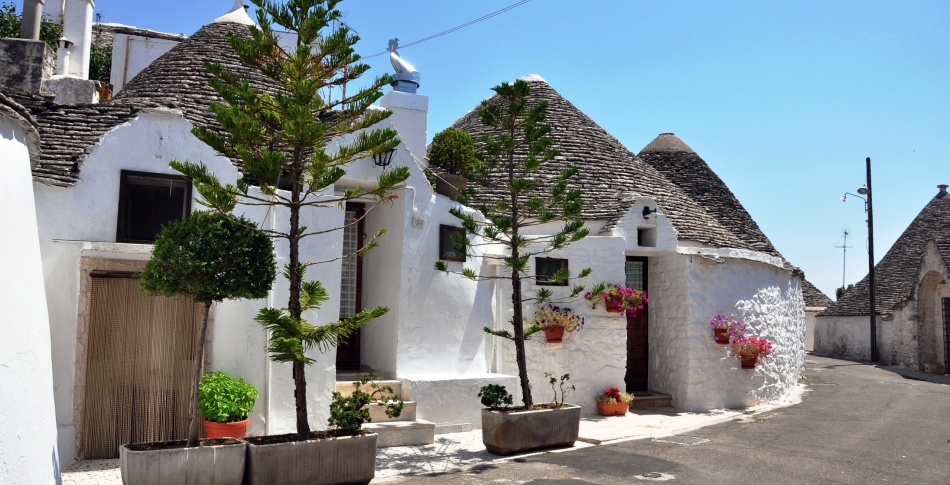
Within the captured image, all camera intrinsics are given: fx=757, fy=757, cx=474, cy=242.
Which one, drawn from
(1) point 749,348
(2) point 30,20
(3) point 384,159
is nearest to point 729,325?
(1) point 749,348

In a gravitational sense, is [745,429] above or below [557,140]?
below

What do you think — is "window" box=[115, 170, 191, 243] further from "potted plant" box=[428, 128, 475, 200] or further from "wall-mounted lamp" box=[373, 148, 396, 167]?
"potted plant" box=[428, 128, 475, 200]

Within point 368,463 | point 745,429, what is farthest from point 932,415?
point 368,463

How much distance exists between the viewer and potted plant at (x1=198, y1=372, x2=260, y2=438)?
8.72m

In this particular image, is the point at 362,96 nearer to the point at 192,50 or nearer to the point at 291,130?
the point at 291,130

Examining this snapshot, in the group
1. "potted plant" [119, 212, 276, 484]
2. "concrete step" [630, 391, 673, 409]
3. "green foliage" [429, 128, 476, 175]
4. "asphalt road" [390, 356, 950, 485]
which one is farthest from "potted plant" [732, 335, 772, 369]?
"potted plant" [119, 212, 276, 484]

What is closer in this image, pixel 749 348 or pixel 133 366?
pixel 133 366

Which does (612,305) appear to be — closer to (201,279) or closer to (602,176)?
(602,176)

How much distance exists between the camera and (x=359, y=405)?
28.9 ft

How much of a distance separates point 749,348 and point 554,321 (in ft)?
14.1

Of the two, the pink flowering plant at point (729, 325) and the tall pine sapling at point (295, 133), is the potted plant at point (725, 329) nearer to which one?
the pink flowering plant at point (729, 325)

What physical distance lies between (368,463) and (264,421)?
8.12 ft

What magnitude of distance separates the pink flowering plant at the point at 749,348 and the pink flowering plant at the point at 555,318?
360 centimetres

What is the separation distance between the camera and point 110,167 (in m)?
9.37
